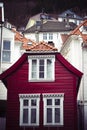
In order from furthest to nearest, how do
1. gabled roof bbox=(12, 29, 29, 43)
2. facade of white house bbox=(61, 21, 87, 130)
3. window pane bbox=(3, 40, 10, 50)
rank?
gabled roof bbox=(12, 29, 29, 43)
window pane bbox=(3, 40, 10, 50)
facade of white house bbox=(61, 21, 87, 130)

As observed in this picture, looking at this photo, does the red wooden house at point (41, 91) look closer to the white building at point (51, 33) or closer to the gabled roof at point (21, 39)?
the gabled roof at point (21, 39)

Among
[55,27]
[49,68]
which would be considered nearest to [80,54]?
[49,68]

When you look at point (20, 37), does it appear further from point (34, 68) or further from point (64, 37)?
→ point (64, 37)

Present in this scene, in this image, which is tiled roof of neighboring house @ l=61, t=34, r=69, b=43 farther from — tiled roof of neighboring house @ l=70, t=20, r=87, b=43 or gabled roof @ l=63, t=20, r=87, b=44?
tiled roof of neighboring house @ l=70, t=20, r=87, b=43

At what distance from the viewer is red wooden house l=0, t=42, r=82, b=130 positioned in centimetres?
528

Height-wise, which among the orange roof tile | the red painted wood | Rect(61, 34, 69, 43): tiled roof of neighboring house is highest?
Rect(61, 34, 69, 43): tiled roof of neighboring house

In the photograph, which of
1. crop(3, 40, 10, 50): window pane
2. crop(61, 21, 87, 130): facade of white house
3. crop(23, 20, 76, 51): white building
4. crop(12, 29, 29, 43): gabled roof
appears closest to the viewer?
crop(61, 21, 87, 130): facade of white house

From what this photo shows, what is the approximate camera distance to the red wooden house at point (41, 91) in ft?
17.3

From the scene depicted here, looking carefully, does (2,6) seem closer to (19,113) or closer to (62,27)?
(62,27)

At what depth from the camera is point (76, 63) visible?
5797 mm

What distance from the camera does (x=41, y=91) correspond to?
5.39 metres

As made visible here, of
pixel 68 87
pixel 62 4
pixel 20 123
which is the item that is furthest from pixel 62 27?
pixel 20 123

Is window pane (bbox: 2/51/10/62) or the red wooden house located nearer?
the red wooden house

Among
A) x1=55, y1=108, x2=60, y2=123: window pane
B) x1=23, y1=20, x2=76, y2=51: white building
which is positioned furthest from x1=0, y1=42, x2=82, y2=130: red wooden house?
x1=23, y1=20, x2=76, y2=51: white building
